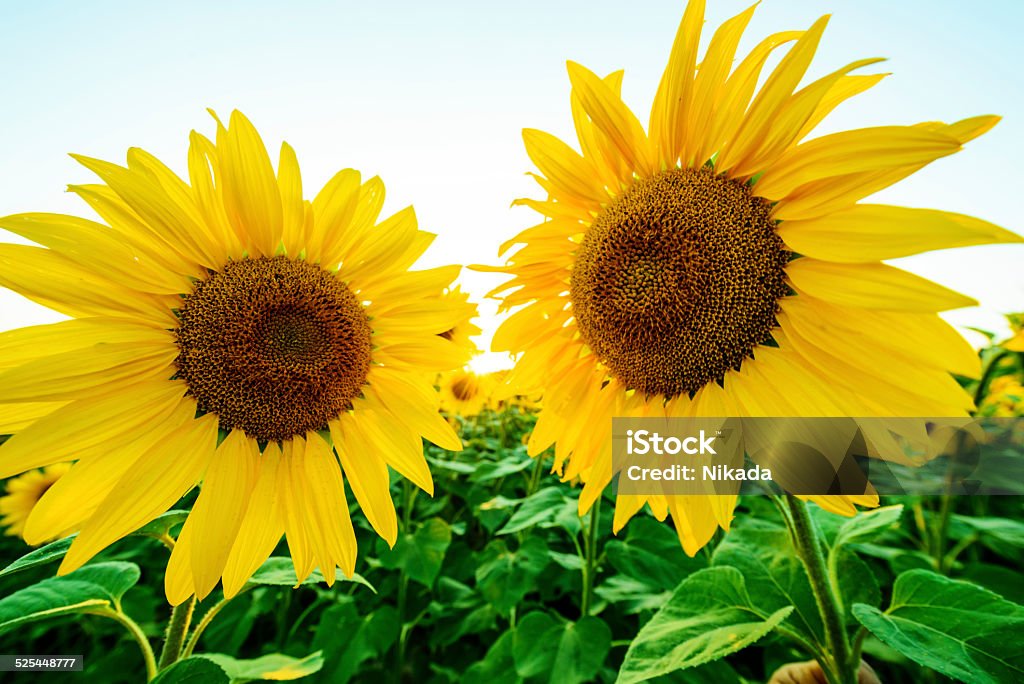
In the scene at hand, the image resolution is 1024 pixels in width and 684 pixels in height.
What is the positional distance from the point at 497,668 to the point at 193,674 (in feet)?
4.55

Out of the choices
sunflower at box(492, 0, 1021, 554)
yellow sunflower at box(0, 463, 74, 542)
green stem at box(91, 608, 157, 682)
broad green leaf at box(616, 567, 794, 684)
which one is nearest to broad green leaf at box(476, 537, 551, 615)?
broad green leaf at box(616, 567, 794, 684)

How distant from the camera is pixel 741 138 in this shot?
905 mm

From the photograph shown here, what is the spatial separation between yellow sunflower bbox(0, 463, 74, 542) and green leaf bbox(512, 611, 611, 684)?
357 cm

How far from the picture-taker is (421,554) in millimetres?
2438

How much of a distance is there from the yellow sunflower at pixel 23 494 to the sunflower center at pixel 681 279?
4209 millimetres

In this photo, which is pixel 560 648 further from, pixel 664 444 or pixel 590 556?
pixel 664 444

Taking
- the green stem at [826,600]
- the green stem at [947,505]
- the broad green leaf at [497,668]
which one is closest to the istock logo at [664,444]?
the green stem at [826,600]

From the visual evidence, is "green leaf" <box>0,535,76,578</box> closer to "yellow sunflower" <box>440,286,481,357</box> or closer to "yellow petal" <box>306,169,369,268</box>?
"yellow petal" <box>306,169,369,268</box>

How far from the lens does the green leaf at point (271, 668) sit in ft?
3.82

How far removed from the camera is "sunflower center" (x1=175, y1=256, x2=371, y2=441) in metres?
0.96

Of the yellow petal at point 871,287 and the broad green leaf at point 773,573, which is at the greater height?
the yellow petal at point 871,287

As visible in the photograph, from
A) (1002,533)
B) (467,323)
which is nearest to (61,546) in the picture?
(467,323)

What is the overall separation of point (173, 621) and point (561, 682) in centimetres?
120
